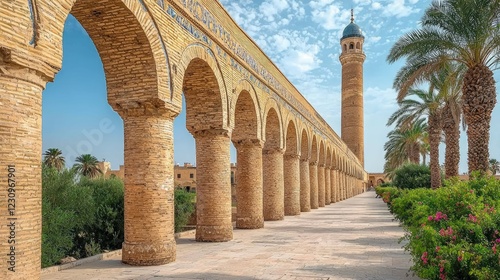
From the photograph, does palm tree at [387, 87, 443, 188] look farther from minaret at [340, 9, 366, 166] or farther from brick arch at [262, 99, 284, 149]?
minaret at [340, 9, 366, 166]

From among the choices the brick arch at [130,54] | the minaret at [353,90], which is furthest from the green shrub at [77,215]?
the minaret at [353,90]

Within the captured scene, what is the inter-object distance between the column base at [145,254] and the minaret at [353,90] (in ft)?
145

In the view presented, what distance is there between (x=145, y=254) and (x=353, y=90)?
44477 mm

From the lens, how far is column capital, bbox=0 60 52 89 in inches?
176

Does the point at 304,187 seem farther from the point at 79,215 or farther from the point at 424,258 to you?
the point at 424,258

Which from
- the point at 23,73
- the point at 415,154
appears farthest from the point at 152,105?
the point at 415,154

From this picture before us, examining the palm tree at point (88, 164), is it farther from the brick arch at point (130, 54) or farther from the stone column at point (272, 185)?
the brick arch at point (130, 54)

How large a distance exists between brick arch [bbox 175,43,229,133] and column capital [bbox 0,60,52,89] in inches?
204

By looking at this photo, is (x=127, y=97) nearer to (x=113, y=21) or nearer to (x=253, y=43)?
(x=113, y=21)

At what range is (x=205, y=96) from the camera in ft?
34.6

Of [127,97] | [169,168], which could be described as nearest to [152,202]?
[169,168]

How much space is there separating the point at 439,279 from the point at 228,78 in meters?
7.58

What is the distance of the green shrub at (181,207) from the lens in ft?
42.9

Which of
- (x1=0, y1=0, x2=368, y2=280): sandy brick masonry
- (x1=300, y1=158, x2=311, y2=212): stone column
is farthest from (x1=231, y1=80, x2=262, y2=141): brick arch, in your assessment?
(x1=300, y1=158, x2=311, y2=212): stone column
